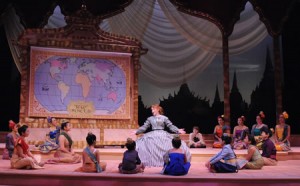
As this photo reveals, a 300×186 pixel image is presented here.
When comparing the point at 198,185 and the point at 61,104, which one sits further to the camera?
the point at 61,104

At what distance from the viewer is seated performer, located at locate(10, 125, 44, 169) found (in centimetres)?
498

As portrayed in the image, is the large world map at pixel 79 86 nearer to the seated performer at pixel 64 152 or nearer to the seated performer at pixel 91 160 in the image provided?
the seated performer at pixel 64 152

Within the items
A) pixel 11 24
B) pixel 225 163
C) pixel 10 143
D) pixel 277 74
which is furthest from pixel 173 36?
pixel 225 163

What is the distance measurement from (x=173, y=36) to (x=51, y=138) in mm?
5581

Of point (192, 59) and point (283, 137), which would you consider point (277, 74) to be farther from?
point (283, 137)

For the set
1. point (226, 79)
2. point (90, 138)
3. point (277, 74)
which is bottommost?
point (90, 138)

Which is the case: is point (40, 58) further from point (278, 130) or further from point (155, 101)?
point (278, 130)

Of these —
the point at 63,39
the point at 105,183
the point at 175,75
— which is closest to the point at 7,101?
the point at 63,39

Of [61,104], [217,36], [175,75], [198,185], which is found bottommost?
[198,185]

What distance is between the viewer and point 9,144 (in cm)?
632

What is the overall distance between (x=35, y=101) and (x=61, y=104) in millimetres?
571

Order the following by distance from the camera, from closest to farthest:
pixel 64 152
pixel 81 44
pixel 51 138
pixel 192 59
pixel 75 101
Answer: pixel 64 152
pixel 51 138
pixel 75 101
pixel 81 44
pixel 192 59

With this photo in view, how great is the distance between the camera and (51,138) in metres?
7.13

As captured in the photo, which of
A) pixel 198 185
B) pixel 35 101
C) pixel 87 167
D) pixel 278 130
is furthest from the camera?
pixel 278 130
